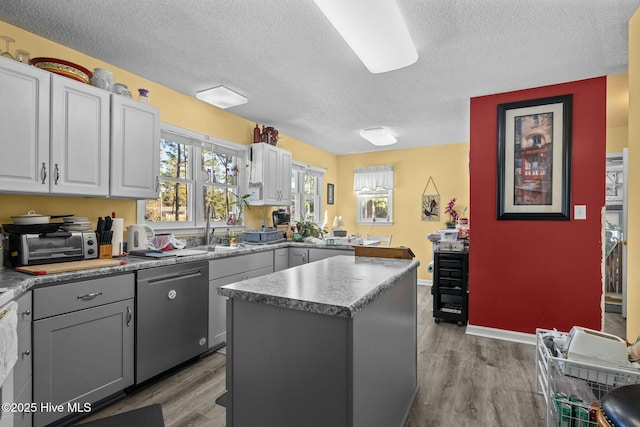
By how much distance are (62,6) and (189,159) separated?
5.65 feet

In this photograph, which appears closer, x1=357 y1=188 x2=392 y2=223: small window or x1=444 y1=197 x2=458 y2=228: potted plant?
x1=444 y1=197 x2=458 y2=228: potted plant

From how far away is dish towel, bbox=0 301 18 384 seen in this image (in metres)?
1.25

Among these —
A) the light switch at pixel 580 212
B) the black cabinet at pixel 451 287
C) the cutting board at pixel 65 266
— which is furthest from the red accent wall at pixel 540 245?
the cutting board at pixel 65 266

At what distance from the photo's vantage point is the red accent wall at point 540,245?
2943 mm

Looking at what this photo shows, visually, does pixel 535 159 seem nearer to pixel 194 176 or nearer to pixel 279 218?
pixel 279 218

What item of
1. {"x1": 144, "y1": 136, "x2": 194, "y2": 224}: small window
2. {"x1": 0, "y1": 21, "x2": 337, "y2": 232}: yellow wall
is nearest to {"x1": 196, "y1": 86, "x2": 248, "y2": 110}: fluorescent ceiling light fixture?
{"x1": 0, "y1": 21, "x2": 337, "y2": 232}: yellow wall

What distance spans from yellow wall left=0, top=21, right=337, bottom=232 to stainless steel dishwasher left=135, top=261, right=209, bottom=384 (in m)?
Answer: 0.84

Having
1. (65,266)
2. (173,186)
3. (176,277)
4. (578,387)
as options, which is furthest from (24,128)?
(578,387)

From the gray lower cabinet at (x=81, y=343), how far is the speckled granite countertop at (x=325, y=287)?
1.21 m

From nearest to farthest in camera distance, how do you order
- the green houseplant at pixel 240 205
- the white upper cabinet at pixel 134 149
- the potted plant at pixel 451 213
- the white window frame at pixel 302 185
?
the white upper cabinet at pixel 134 149
the green houseplant at pixel 240 205
the potted plant at pixel 451 213
the white window frame at pixel 302 185

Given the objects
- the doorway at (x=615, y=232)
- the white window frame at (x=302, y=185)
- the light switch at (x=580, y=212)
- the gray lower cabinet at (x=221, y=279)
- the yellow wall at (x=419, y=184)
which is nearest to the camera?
the gray lower cabinet at (x=221, y=279)

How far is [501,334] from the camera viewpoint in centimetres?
330

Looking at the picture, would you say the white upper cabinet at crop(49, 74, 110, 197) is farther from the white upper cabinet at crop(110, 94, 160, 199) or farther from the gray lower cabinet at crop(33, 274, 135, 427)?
the gray lower cabinet at crop(33, 274, 135, 427)

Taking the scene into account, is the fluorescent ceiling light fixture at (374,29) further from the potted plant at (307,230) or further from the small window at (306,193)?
the small window at (306,193)
